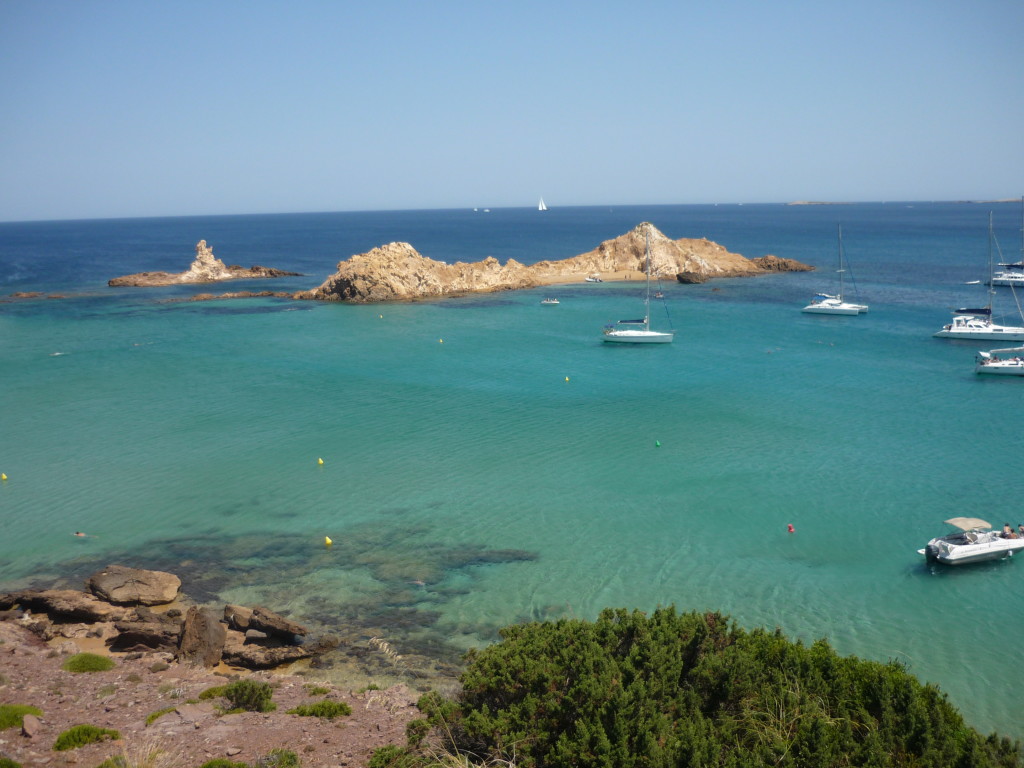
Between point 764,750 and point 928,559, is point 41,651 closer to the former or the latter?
point 764,750

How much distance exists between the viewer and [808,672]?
41.2ft

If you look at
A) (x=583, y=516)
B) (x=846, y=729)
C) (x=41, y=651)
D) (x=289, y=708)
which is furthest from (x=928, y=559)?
(x=41, y=651)

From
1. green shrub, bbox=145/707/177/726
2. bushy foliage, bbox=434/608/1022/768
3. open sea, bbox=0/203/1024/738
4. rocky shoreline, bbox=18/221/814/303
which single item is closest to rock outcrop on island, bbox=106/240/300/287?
rocky shoreline, bbox=18/221/814/303

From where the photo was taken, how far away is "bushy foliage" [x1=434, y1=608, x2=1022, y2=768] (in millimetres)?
10617

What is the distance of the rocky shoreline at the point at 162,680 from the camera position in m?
13.4

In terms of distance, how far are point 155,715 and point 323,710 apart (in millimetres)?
3483

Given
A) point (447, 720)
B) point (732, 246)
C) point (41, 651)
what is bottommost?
point (41, 651)

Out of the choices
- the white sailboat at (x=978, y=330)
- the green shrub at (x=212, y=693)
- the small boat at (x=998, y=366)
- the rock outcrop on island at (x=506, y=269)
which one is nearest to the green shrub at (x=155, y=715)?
the green shrub at (x=212, y=693)

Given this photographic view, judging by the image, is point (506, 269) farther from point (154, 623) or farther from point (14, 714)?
point (14, 714)

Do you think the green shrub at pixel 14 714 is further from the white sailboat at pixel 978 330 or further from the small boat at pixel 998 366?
the white sailboat at pixel 978 330

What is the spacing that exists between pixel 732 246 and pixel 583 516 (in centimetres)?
12202

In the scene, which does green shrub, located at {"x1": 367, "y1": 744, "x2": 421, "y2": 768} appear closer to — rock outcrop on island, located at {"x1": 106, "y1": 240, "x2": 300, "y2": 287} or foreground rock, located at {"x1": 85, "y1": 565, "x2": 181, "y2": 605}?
foreground rock, located at {"x1": 85, "y1": 565, "x2": 181, "y2": 605}

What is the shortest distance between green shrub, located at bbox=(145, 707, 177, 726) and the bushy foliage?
5.70 metres

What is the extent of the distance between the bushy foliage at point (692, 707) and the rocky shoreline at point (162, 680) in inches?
105
